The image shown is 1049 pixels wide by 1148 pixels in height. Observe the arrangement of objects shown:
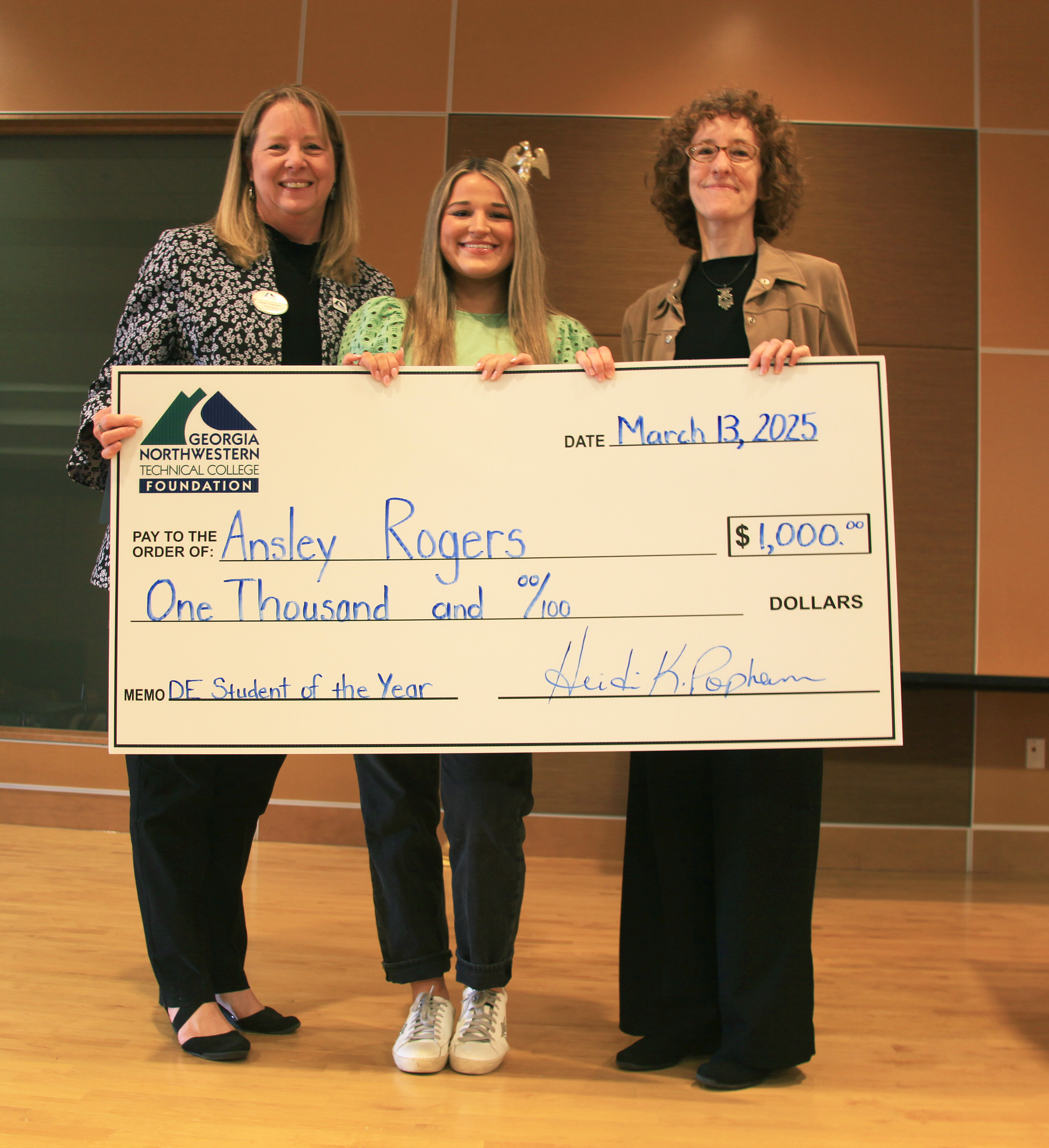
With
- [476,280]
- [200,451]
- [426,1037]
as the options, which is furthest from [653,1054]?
[476,280]

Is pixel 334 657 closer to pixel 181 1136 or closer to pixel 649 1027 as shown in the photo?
pixel 181 1136

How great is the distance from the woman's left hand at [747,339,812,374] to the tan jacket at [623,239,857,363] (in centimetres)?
10

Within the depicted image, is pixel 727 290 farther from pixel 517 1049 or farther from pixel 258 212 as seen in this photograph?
pixel 517 1049

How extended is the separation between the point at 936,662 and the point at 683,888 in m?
1.91

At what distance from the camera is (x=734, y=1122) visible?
1271mm

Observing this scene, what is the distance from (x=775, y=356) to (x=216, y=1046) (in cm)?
142

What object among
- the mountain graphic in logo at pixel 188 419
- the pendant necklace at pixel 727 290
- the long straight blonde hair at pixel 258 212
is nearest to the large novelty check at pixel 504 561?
the mountain graphic in logo at pixel 188 419

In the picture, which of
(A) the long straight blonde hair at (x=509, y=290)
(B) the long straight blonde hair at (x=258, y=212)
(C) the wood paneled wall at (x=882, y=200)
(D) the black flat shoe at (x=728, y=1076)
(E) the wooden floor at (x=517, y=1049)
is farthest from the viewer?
(C) the wood paneled wall at (x=882, y=200)

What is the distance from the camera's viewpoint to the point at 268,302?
155cm

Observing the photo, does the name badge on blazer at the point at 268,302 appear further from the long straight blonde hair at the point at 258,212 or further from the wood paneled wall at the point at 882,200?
the wood paneled wall at the point at 882,200

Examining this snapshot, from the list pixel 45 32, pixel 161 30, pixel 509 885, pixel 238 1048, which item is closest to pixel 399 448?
pixel 509 885

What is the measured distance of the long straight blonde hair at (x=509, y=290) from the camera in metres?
1.48

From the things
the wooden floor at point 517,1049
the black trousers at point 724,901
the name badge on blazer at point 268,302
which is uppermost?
the name badge on blazer at point 268,302

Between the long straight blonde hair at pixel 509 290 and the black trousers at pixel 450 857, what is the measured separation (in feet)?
2.19
